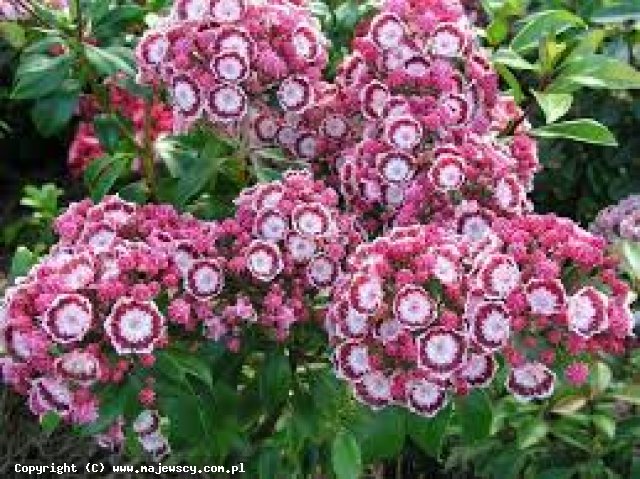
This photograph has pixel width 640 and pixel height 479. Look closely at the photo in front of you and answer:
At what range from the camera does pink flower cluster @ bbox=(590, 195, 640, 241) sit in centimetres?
299

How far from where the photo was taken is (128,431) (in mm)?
2191

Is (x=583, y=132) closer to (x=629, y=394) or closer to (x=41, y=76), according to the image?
(x=629, y=394)

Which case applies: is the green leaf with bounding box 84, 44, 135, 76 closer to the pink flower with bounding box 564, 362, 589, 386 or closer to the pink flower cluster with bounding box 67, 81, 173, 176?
the pink flower cluster with bounding box 67, 81, 173, 176

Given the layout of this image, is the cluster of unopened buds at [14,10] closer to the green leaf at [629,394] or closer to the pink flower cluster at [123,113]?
the pink flower cluster at [123,113]

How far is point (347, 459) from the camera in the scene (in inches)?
82.4

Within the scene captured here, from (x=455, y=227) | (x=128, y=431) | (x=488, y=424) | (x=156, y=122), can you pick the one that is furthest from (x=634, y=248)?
(x=156, y=122)

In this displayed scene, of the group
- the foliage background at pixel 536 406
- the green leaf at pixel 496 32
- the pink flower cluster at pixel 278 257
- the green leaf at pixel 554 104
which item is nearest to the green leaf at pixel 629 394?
the foliage background at pixel 536 406

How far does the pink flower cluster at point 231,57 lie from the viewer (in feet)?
7.48

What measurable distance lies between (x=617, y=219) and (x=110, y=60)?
1323mm

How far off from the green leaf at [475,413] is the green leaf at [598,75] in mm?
822

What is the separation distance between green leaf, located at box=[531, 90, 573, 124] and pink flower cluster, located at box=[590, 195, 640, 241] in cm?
54

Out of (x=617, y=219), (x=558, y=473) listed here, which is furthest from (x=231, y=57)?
(x=617, y=219)

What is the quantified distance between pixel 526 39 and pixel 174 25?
2.64 feet

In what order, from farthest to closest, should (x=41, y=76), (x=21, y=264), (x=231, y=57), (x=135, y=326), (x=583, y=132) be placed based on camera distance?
(x=41, y=76) → (x=583, y=132) → (x=21, y=264) → (x=231, y=57) → (x=135, y=326)
